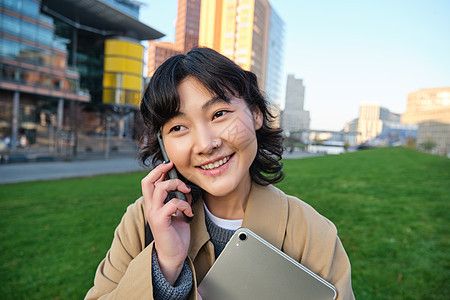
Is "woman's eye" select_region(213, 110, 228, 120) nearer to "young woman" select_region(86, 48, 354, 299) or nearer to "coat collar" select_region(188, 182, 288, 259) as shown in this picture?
"young woman" select_region(86, 48, 354, 299)

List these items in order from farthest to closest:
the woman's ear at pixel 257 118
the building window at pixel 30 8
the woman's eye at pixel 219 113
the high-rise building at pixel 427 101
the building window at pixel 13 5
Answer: the building window at pixel 30 8 < the building window at pixel 13 5 < the high-rise building at pixel 427 101 < the woman's ear at pixel 257 118 < the woman's eye at pixel 219 113

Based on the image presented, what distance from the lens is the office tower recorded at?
4.53 ft

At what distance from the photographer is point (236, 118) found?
3.90ft

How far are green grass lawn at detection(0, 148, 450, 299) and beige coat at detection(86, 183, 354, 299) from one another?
0.60 m

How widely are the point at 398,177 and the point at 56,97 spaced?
34490 millimetres

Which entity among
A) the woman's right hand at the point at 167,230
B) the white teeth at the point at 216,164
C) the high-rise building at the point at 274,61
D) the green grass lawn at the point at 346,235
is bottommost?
the green grass lawn at the point at 346,235

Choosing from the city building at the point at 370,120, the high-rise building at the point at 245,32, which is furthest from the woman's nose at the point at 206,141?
the city building at the point at 370,120

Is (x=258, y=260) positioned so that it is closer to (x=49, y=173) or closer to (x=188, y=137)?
(x=188, y=137)

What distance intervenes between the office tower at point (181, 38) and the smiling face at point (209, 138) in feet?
0.82

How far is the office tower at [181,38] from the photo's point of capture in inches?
54.4

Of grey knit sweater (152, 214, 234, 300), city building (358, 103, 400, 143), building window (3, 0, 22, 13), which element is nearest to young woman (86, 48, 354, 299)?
grey knit sweater (152, 214, 234, 300)

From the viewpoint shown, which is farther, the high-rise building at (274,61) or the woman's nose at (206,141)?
the high-rise building at (274,61)

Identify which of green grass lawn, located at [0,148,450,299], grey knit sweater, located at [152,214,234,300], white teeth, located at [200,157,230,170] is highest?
white teeth, located at [200,157,230,170]

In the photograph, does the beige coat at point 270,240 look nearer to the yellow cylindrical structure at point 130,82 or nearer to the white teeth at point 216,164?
the white teeth at point 216,164
